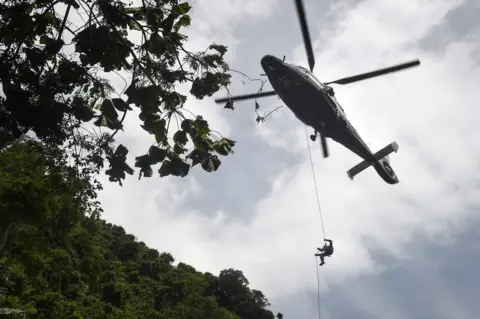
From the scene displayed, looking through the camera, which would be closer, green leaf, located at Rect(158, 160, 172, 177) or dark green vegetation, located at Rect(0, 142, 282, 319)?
dark green vegetation, located at Rect(0, 142, 282, 319)

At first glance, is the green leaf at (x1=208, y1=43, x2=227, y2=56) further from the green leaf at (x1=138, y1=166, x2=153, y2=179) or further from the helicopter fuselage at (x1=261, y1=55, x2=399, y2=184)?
the helicopter fuselage at (x1=261, y1=55, x2=399, y2=184)

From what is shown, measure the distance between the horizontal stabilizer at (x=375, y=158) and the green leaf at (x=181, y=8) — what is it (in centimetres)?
1135

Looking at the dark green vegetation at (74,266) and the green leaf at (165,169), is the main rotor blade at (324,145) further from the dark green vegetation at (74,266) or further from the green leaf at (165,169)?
the green leaf at (165,169)

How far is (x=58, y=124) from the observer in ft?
13.5

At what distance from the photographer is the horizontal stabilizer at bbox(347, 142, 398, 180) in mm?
14172

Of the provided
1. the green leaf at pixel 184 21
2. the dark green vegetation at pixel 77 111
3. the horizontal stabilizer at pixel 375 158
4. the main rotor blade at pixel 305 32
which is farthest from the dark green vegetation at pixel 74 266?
the horizontal stabilizer at pixel 375 158

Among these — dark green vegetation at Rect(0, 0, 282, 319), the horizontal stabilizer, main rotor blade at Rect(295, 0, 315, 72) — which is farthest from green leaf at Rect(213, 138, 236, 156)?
the horizontal stabilizer

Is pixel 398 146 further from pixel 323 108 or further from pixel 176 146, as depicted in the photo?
pixel 176 146

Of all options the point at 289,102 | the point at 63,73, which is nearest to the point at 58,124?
the point at 63,73

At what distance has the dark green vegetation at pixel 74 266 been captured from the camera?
11.5ft

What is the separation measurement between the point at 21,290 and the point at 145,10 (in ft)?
73.2

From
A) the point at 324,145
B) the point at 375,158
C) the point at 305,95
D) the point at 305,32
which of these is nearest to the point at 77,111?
the point at 305,32

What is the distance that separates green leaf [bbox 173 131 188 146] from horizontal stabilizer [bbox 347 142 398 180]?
10972 millimetres

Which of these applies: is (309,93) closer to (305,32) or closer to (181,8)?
(305,32)
